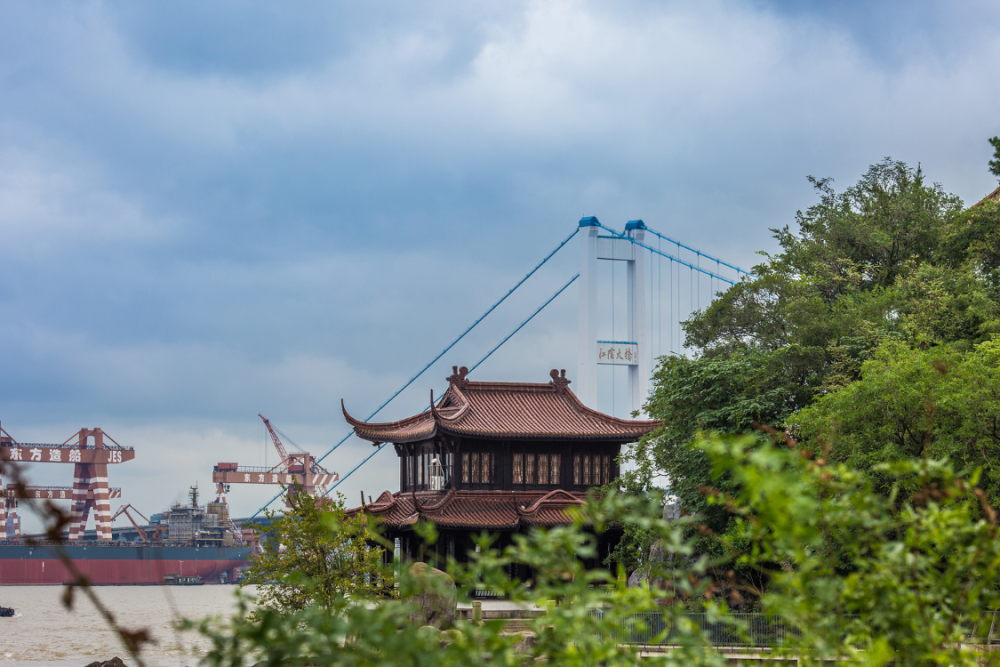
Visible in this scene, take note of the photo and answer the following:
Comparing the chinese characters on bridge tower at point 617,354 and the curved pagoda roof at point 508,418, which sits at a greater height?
the chinese characters on bridge tower at point 617,354

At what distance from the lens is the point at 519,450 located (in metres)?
32.8

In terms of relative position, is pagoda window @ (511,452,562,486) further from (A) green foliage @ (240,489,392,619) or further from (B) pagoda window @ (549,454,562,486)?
(A) green foliage @ (240,489,392,619)

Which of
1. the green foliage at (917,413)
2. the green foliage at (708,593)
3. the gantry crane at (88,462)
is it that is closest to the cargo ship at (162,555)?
the gantry crane at (88,462)

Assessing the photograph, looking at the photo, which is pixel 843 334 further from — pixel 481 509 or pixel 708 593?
pixel 708 593

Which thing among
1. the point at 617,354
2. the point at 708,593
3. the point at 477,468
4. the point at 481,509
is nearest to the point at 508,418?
the point at 477,468

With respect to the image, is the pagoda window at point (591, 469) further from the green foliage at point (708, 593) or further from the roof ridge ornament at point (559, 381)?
the green foliage at point (708, 593)

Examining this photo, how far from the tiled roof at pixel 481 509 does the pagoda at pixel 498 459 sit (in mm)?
33

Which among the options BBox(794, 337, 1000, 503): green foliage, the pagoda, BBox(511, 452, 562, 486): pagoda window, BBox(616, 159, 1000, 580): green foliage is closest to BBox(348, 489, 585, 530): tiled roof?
the pagoda

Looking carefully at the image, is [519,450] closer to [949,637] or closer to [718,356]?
[718,356]

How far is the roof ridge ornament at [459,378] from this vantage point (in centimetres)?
3406

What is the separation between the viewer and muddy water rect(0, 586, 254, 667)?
106ft

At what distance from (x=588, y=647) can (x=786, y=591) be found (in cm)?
100

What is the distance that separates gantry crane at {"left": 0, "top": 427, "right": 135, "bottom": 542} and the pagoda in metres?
80.7

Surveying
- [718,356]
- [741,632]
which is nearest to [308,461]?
[718,356]
